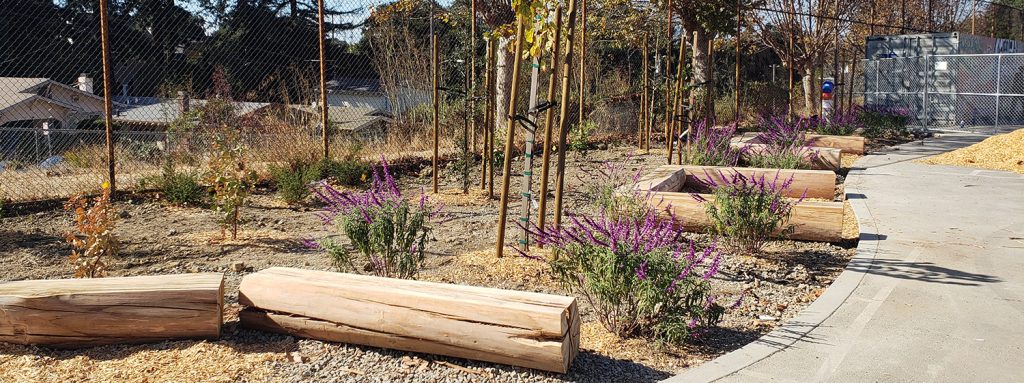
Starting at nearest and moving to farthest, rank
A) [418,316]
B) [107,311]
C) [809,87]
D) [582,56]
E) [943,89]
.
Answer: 1. [418,316]
2. [107,311]
3. [582,56]
4. [943,89]
5. [809,87]

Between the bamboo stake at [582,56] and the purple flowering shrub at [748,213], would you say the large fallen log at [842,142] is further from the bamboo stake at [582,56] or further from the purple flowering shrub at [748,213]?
the purple flowering shrub at [748,213]

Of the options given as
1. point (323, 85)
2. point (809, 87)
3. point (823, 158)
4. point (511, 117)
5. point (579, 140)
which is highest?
point (809, 87)

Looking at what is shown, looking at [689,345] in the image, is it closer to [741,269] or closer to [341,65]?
[741,269]

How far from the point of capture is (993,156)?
41.7ft

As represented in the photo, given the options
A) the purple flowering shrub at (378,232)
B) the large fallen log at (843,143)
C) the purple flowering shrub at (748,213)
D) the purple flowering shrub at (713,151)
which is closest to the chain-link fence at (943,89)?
the large fallen log at (843,143)

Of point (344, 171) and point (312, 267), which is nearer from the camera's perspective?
point (312, 267)

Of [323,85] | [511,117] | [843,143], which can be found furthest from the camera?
[843,143]

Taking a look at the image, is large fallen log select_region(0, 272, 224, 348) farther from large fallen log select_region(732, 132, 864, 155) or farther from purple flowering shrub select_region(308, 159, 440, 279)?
large fallen log select_region(732, 132, 864, 155)

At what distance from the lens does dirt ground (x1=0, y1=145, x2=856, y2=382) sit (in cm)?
377

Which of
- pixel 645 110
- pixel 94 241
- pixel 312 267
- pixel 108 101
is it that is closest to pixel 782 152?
pixel 645 110

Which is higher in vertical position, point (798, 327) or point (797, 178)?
point (797, 178)

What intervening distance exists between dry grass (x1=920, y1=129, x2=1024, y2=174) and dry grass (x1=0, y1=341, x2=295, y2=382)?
1147 centimetres

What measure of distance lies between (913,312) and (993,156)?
9.60 metres

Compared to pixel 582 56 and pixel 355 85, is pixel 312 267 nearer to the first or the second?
pixel 582 56
